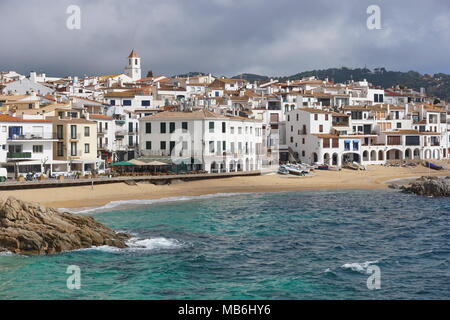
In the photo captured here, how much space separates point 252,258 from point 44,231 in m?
12.4

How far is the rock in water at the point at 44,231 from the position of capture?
3353cm

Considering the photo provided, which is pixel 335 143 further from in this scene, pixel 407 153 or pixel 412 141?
pixel 407 153

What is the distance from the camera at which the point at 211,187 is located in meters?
64.8

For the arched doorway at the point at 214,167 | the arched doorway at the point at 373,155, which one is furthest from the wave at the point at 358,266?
the arched doorway at the point at 373,155

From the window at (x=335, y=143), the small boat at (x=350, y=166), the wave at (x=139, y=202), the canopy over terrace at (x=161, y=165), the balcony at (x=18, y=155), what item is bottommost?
the wave at (x=139, y=202)

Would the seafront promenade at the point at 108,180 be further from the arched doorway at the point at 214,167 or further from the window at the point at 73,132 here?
the window at the point at 73,132

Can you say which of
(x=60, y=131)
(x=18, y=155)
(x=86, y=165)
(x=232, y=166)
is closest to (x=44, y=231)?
(x=18, y=155)

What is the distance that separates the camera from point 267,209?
5212 cm

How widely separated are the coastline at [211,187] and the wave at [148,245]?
1463cm

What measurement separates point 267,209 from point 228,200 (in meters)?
7.48

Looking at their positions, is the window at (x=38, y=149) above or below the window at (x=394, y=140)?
below

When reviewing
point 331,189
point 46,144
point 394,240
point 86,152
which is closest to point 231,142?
point 331,189

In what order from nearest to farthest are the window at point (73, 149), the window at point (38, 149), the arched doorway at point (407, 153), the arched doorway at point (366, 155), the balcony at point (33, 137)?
the balcony at point (33, 137) → the window at point (38, 149) → the window at point (73, 149) → the arched doorway at point (366, 155) → the arched doorway at point (407, 153)
